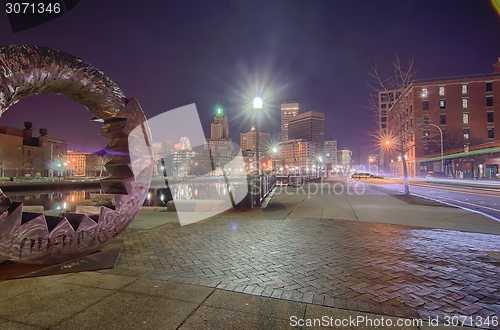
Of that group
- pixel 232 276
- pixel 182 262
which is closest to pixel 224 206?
pixel 182 262

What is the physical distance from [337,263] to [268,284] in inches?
62.6

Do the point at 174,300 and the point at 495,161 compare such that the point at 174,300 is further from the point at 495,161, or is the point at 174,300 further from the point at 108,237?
the point at 495,161

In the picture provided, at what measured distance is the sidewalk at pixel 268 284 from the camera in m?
3.00

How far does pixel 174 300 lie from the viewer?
3.38 m

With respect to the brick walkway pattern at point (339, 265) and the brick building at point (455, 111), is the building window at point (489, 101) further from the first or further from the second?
the brick walkway pattern at point (339, 265)

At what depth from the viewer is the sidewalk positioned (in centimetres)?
300

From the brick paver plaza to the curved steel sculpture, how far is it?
2.71 feet

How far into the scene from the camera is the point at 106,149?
5191mm

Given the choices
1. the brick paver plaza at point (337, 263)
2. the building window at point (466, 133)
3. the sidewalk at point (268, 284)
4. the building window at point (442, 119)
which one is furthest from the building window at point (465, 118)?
the sidewalk at point (268, 284)

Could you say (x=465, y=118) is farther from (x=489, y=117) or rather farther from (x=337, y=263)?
(x=337, y=263)

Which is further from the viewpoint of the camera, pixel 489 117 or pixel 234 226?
pixel 489 117

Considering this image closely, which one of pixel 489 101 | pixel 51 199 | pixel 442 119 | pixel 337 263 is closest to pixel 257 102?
pixel 337 263

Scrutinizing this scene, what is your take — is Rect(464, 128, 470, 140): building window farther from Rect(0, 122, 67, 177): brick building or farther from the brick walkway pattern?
Rect(0, 122, 67, 177): brick building

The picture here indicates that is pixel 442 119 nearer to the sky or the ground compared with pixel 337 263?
nearer to the sky
